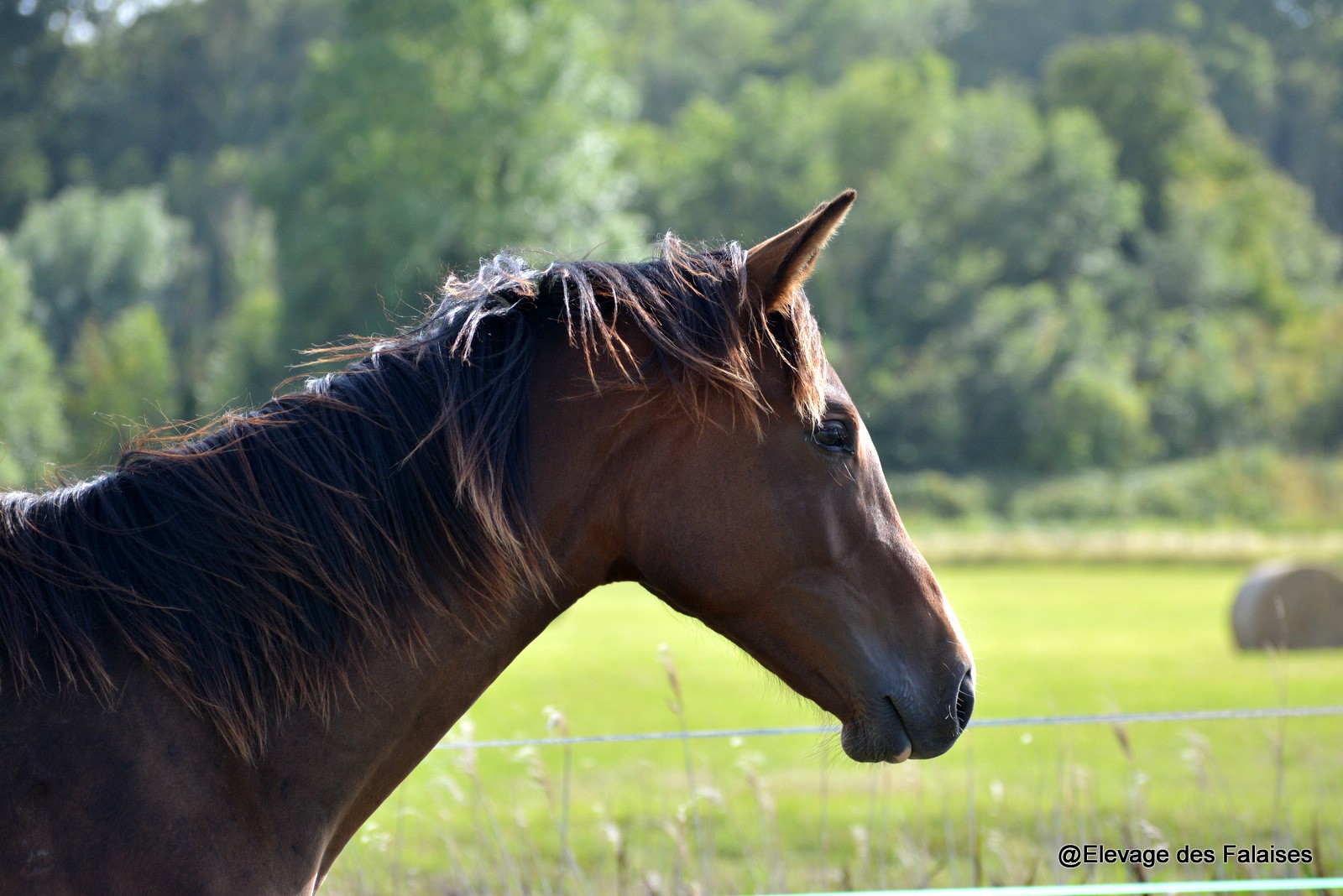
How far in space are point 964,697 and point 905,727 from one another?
0.13m

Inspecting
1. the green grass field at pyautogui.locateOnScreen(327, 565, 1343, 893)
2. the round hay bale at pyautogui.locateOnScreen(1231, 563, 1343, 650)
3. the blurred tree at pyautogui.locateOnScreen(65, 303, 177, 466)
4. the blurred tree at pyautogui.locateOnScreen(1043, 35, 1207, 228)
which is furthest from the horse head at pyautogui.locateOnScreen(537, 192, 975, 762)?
the blurred tree at pyautogui.locateOnScreen(1043, 35, 1207, 228)

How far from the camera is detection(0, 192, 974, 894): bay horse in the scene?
1.63m

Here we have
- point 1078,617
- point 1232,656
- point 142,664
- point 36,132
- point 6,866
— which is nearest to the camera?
point 6,866

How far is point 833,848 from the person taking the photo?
261 inches

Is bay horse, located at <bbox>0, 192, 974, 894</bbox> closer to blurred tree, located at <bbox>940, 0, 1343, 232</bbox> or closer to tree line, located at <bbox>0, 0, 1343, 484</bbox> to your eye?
tree line, located at <bbox>0, 0, 1343, 484</bbox>

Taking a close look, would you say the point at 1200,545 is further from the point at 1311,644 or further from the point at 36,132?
the point at 36,132

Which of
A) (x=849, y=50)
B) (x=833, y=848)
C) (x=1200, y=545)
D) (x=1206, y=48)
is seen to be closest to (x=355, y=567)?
(x=833, y=848)

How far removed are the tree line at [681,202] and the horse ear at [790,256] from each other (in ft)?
78.1

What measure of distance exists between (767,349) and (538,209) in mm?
29669

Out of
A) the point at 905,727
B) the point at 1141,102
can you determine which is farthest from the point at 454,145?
the point at 1141,102

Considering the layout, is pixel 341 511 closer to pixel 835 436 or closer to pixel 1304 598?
pixel 835 436

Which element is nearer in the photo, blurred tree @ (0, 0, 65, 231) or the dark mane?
the dark mane

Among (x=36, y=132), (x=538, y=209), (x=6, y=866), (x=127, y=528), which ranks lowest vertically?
(x=6, y=866)

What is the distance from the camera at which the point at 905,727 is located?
6.00 ft
